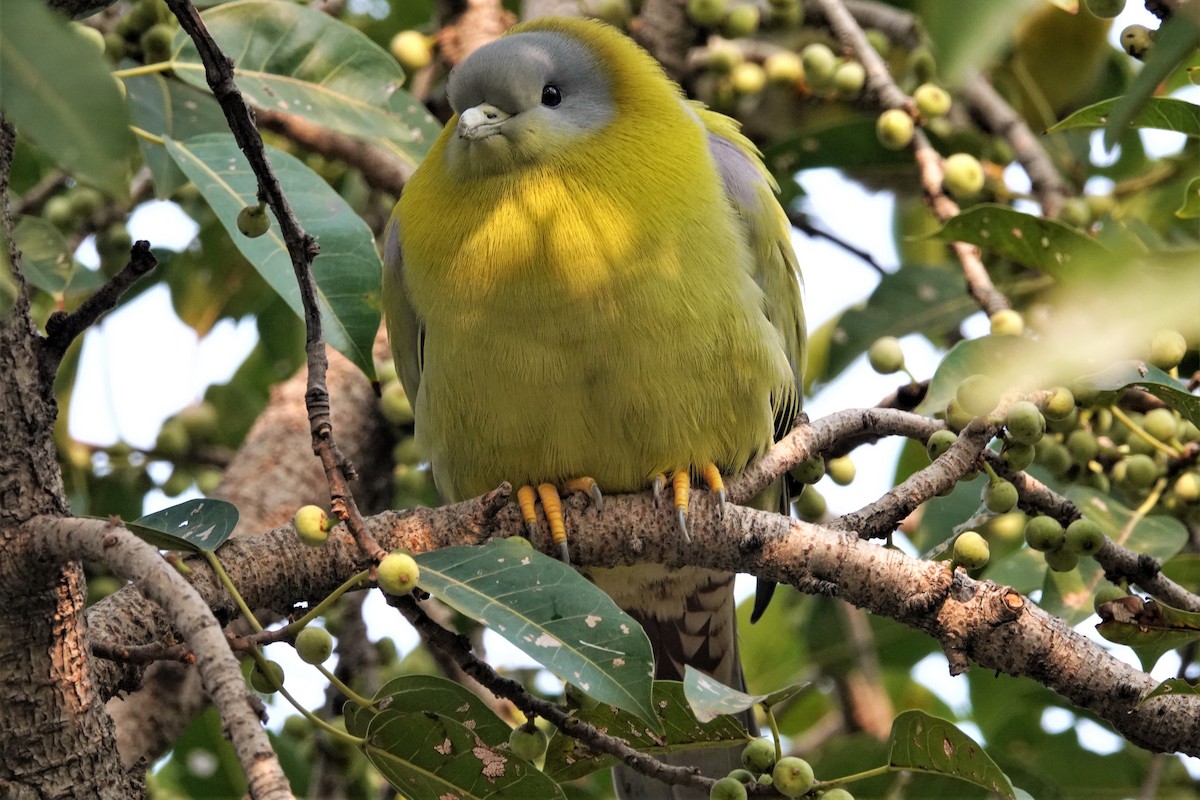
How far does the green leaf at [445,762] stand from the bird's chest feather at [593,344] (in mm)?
830

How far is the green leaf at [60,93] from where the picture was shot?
0.89 meters

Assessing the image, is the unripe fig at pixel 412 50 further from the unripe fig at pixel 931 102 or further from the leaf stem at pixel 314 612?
the leaf stem at pixel 314 612

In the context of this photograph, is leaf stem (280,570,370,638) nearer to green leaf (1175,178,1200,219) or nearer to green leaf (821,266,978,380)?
green leaf (1175,178,1200,219)

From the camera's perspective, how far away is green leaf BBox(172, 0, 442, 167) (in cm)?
311

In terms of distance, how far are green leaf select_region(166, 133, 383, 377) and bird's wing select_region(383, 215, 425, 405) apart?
0.37m

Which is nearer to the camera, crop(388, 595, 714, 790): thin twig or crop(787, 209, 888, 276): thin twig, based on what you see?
crop(388, 595, 714, 790): thin twig

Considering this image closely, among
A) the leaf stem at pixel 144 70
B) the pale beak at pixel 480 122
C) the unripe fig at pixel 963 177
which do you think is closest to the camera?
the pale beak at pixel 480 122

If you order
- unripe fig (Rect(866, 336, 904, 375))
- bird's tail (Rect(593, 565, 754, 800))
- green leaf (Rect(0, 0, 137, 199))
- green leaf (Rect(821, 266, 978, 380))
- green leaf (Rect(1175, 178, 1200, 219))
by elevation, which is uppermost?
green leaf (Rect(0, 0, 137, 199))

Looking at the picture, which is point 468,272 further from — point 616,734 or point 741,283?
point 616,734

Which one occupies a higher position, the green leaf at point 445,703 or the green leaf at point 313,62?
the green leaf at point 313,62

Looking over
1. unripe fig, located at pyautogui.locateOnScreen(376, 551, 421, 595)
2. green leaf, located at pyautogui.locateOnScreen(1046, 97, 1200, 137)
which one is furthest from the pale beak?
unripe fig, located at pyautogui.locateOnScreen(376, 551, 421, 595)

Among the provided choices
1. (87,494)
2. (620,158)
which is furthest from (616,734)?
(87,494)

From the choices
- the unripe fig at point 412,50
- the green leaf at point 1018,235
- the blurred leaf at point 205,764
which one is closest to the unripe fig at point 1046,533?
the green leaf at point 1018,235

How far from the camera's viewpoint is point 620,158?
293 cm
